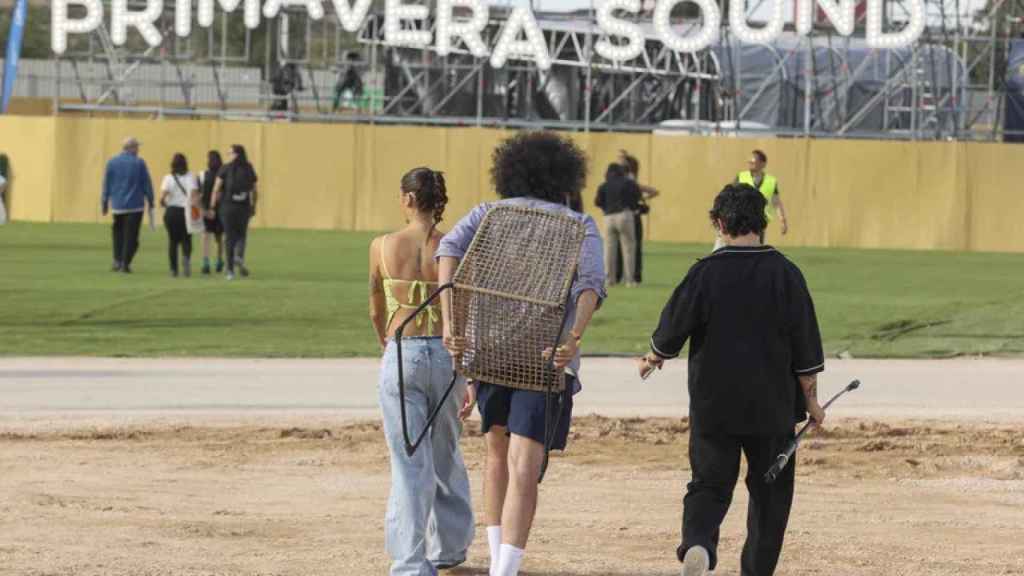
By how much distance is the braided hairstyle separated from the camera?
8.24 m

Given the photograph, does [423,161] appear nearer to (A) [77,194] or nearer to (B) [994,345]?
(A) [77,194]

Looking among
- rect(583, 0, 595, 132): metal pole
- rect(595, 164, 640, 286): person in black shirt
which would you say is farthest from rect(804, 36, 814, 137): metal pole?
rect(595, 164, 640, 286): person in black shirt

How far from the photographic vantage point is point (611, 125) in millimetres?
42750

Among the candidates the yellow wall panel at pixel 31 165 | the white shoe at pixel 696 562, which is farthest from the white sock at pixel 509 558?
the yellow wall panel at pixel 31 165

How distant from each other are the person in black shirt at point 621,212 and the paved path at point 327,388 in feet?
26.4

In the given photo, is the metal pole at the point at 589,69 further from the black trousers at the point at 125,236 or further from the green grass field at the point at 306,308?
the black trousers at the point at 125,236

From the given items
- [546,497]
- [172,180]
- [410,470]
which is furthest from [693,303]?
[172,180]

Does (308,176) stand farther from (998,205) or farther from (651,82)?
(998,205)

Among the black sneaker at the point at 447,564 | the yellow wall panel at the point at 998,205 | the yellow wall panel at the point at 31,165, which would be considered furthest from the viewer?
the yellow wall panel at the point at 31,165

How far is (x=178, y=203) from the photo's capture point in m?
26.2

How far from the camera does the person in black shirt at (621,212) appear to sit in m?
26.0

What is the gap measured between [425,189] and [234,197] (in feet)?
58.9

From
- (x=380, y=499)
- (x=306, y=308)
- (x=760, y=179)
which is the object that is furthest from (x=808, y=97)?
(x=380, y=499)

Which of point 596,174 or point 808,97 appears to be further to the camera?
point 808,97
